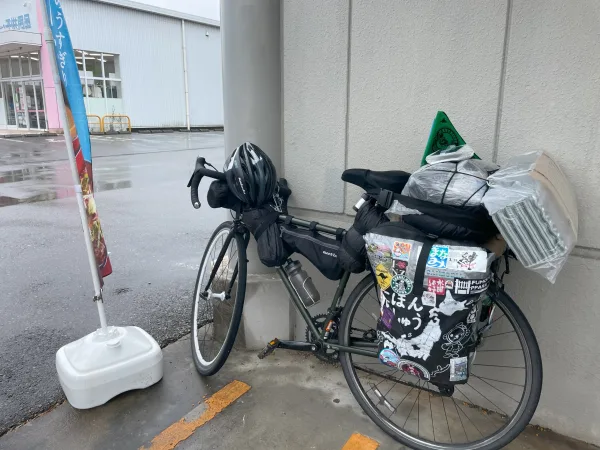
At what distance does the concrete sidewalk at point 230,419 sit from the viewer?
2.43 m

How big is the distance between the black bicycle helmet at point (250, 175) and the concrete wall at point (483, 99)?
455 mm

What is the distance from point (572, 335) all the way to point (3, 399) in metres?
3.23

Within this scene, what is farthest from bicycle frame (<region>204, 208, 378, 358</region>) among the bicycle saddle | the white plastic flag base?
the white plastic flag base

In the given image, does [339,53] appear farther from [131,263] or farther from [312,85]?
[131,263]

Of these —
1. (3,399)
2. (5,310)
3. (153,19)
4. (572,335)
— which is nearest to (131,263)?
(5,310)

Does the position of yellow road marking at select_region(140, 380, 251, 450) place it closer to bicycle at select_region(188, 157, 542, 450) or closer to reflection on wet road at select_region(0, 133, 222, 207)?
bicycle at select_region(188, 157, 542, 450)

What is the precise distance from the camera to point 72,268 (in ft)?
16.8

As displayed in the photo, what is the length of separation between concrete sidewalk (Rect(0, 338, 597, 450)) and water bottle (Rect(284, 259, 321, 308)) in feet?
1.86

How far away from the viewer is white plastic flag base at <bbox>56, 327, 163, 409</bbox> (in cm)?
262

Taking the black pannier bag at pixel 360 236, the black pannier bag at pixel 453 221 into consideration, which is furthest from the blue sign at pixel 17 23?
the black pannier bag at pixel 453 221

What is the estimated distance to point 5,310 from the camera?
4.06 metres

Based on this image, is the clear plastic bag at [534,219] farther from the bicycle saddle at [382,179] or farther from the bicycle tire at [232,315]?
the bicycle tire at [232,315]

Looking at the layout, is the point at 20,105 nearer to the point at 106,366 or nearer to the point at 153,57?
the point at 153,57

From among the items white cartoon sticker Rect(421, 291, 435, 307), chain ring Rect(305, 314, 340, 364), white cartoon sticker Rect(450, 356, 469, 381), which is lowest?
chain ring Rect(305, 314, 340, 364)
